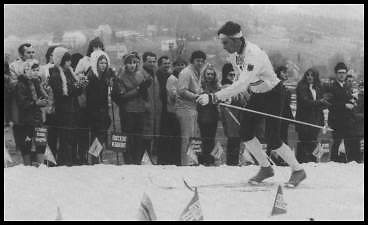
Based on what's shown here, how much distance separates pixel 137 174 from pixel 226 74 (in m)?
1.27

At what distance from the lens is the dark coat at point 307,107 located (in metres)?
6.07

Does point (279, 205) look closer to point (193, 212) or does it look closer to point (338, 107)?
point (193, 212)

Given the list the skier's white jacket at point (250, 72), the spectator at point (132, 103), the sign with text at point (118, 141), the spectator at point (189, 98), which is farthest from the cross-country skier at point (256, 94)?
the sign with text at point (118, 141)

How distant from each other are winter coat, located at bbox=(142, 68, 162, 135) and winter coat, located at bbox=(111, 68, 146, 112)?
82 millimetres

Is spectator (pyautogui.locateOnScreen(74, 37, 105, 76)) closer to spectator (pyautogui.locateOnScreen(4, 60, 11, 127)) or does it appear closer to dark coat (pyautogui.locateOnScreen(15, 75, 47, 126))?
dark coat (pyautogui.locateOnScreen(15, 75, 47, 126))

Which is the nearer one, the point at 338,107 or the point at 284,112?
the point at 284,112

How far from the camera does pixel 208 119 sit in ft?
19.4

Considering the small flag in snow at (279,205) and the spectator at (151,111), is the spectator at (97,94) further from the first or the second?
the small flag in snow at (279,205)

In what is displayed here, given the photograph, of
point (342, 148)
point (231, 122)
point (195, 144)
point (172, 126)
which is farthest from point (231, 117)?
point (342, 148)

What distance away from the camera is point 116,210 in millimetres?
5289

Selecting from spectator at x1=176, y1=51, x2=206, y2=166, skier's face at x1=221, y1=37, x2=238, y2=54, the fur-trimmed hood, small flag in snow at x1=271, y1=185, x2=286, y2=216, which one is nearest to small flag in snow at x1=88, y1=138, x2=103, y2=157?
the fur-trimmed hood

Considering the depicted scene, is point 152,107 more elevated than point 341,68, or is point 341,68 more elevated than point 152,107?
point 341,68

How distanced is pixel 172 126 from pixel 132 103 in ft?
1.46

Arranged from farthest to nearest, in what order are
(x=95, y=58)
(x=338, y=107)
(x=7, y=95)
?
(x=338, y=107), (x=95, y=58), (x=7, y=95)
